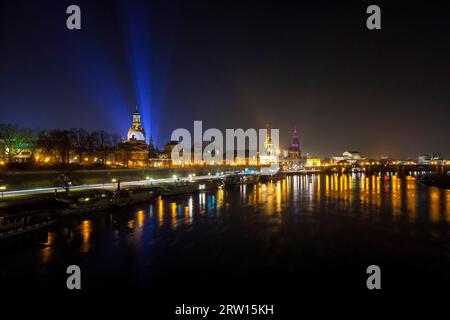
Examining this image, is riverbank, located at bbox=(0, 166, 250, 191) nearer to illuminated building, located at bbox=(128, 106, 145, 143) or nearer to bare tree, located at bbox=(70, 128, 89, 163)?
bare tree, located at bbox=(70, 128, 89, 163)

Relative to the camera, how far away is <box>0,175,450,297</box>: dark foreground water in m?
15.5

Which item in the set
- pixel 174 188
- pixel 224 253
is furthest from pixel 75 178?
pixel 224 253

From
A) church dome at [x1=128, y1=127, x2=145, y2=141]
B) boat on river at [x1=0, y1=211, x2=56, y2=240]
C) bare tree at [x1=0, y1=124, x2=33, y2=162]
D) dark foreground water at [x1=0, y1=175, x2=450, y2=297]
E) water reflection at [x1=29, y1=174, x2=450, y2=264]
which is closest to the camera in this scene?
dark foreground water at [x1=0, y1=175, x2=450, y2=297]

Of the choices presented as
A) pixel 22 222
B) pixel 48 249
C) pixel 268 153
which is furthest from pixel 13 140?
pixel 268 153

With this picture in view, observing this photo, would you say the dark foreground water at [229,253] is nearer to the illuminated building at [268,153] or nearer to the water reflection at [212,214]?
the water reflection at [212,214]

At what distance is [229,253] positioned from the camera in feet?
66.8

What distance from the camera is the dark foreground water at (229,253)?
15.5 metres

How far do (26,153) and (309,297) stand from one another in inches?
2483

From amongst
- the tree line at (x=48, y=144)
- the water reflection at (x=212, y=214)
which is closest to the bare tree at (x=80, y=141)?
the tree line at (x=48, y=144)

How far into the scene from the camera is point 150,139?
133 metres

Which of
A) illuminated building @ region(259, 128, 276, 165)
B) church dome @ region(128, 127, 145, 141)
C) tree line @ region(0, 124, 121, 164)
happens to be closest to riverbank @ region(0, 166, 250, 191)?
tree line @ region(0, 124, 121, 164)

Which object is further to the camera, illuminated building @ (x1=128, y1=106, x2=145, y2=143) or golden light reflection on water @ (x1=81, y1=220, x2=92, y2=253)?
illuminated building @ (x1=128, y1=106, x2=145, y2=143)

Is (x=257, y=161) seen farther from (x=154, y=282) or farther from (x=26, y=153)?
(x=154, y=282)

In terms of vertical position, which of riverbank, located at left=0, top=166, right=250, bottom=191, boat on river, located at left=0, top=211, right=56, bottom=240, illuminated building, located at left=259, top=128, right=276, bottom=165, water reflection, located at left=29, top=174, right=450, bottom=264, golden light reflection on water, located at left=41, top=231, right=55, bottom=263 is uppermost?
illuminated building, located at left=259, top=128, right=276, bottom=165
